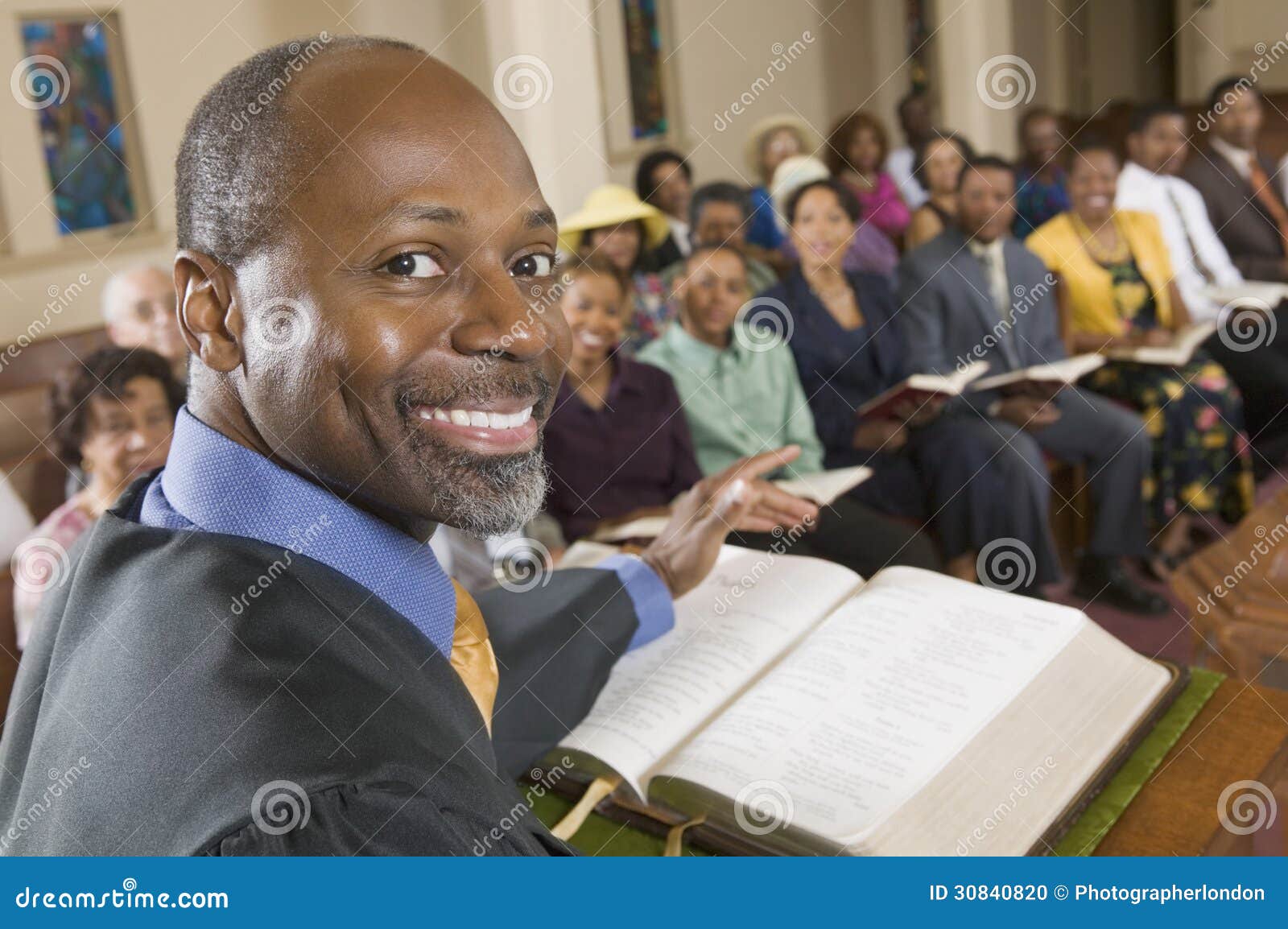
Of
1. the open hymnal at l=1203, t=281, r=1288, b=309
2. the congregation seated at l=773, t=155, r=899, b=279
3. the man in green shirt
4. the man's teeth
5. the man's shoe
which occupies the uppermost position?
the man's teeth

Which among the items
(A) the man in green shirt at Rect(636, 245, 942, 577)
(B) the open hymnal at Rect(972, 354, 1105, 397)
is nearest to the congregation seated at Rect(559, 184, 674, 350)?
(A) the man in green shirt at Rect(636, 245, 942, 577)

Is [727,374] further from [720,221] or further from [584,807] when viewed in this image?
[584,807]

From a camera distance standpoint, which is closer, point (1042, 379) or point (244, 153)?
point (244, 153)

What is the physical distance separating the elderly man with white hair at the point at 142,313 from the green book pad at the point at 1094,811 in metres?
2.62

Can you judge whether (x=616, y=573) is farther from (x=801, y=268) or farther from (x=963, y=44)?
(x=963, y=44)

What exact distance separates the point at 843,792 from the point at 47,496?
2451 millimetres

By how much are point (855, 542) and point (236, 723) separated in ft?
7.84

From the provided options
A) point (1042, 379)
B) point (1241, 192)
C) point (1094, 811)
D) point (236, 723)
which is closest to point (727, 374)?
point (1042, 379)

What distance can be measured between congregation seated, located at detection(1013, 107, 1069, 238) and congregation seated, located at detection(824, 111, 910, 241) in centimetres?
58

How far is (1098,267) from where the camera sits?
4.46 meters

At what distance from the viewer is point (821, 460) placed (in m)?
3.62

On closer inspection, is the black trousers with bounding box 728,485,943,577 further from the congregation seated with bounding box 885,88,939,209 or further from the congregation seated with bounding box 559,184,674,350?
the congregation seated with bounding box 885,88,939,209

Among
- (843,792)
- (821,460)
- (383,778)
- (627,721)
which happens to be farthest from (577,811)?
(821,460)

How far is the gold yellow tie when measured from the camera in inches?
43.6
